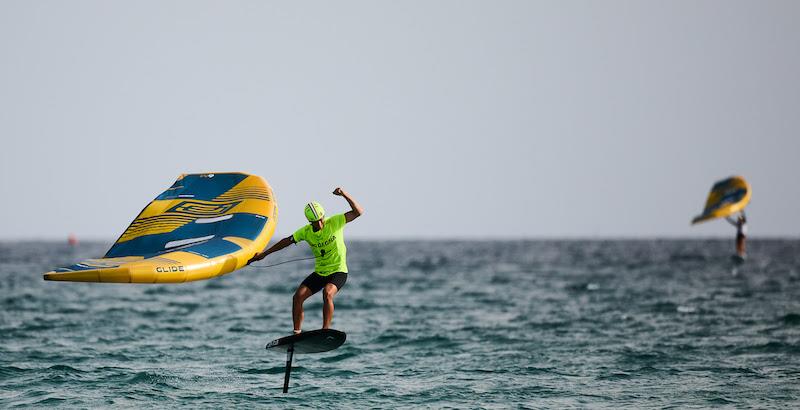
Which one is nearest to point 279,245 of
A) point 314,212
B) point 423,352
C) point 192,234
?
point 314,212

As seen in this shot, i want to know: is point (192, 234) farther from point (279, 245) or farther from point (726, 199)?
point (726, 199)

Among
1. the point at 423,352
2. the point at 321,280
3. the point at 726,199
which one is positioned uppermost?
the point at 726,199

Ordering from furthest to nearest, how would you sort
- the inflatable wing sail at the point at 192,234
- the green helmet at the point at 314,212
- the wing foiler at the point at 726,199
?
the wing foiler at the point at 726,199 → the green helmet at the point at 314,212 → the inflatable wing sail at the point at 192,234

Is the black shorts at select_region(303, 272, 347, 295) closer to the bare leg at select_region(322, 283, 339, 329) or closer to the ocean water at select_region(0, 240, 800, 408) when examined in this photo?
the bare leg at select_region(322, 283, 339, 329)

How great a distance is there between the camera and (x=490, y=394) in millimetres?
17938

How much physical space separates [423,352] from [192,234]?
9.41 metres

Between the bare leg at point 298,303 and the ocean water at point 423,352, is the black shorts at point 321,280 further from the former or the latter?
the ocean water at point 423,352

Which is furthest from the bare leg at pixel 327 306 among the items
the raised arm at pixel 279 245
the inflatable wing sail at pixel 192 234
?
the inflatable wing sail at pixel 192 234

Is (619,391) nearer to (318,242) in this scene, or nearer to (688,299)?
(318,242)

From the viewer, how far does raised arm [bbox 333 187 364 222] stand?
46.4 ft

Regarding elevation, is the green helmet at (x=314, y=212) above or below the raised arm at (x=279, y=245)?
above

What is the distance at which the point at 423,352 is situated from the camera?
77.3 ft

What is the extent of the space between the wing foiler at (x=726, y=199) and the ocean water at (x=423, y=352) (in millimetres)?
7308

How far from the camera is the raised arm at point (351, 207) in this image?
14.1 metres
